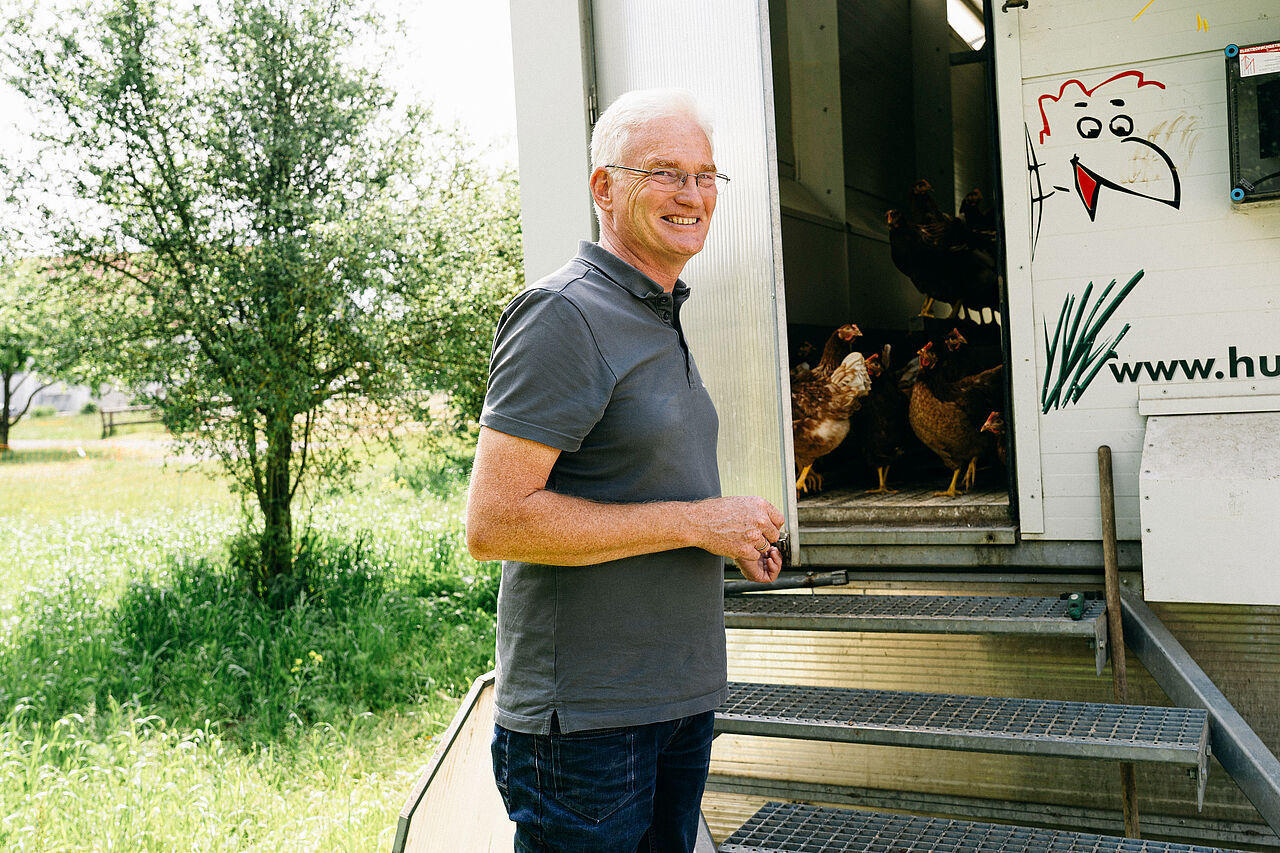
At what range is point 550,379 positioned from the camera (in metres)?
1.46

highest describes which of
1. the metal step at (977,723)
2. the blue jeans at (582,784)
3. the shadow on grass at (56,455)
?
the shadow on grass at (56,455)

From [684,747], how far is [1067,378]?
2039 millimetres

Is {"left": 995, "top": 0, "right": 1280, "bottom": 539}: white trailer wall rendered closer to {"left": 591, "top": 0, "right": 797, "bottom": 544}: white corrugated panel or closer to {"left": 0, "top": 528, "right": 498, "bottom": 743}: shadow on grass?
{"left": 591, "top": 0, "right": 797, "bottom": 544}: white corrugated panel

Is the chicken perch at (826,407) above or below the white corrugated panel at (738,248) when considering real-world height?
below

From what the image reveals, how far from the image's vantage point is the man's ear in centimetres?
169

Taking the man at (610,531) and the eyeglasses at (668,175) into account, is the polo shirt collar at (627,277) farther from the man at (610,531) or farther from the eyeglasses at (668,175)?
the eyeglasses at (668,175)

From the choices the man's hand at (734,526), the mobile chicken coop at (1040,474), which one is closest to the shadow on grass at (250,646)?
the mobile chicken coop at (1040,474)

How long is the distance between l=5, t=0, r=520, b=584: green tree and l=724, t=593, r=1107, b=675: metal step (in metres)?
4.69

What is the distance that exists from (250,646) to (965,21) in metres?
6.01

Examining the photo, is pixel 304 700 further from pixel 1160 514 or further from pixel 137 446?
pixel 137 446

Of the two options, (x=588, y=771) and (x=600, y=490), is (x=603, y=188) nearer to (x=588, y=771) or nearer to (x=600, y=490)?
(x=600, y=490)

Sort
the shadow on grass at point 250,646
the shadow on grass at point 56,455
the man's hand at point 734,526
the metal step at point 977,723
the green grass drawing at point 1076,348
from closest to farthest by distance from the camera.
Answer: the man's hand at point 734,526
the metal step at point 977,723
the green grass drawing at point 1076,348
the shadow on grass at point 250,646
the shadow on grass at point 56,455

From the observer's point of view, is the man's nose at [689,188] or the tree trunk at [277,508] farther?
the tree trunk at [277,508]

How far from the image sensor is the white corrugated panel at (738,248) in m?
3.21
